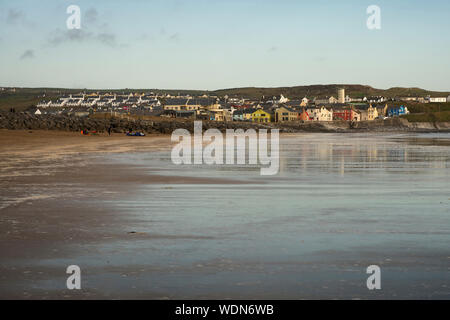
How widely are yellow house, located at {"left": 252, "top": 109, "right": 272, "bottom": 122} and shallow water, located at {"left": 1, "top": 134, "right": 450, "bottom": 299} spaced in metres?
140

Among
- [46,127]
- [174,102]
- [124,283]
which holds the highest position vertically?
[174,102]

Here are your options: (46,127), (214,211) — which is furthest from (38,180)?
(46,127)

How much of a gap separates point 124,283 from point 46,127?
58.8 m

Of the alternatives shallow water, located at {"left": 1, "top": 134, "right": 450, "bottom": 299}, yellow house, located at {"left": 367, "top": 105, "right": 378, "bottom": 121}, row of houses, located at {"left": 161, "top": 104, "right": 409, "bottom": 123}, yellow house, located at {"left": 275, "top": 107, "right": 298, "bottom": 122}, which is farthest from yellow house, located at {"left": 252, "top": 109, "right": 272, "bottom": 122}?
shallow water, located at {"left": 1, "top": 134, "right": 450, "bottom": 299}

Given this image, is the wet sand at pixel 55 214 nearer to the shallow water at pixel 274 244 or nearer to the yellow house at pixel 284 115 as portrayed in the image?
the shallow water at pixel 274 244

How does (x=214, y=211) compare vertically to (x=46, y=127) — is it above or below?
below

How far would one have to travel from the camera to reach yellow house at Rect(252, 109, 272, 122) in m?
156

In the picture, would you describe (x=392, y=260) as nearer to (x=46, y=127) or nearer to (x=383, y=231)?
(x=383, y=231)

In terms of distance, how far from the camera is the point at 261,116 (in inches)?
6166

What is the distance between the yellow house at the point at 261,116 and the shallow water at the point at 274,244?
140m

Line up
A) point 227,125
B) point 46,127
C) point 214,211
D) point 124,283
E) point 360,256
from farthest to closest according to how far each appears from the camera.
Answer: point 227,125, point 46,127, point 214,211, point 360,256, point 124,283

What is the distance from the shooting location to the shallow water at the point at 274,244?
6.84 metres

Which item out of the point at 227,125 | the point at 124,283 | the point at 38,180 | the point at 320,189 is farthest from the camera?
the point at 227,125

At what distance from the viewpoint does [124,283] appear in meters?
6.96
